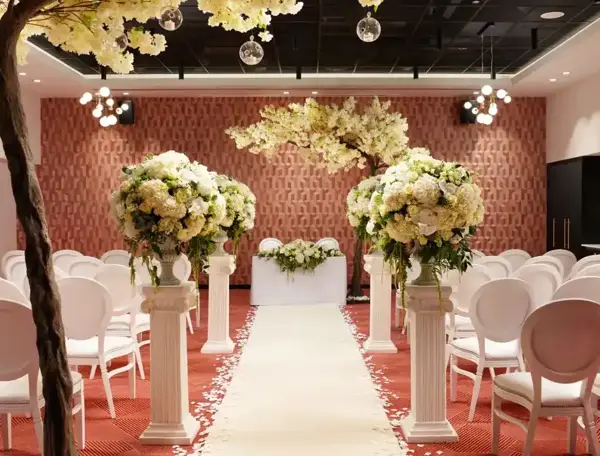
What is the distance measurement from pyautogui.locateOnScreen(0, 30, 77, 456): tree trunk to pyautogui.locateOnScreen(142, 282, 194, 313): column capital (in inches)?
103

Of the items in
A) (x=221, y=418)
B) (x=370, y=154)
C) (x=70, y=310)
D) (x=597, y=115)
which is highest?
(x=597, y=115)

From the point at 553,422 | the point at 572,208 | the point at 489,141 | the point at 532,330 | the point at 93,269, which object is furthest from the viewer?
the point at 489,141

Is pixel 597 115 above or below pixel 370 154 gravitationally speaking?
above

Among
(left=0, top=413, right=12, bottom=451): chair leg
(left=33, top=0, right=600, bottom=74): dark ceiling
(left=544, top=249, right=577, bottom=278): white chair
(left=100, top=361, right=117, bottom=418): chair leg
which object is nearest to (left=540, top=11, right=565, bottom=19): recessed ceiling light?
(left=33, top=0, right=600, bottom=74): dark ceiling

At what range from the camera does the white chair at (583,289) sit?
483 centimetres

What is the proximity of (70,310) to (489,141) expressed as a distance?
34.8 ft

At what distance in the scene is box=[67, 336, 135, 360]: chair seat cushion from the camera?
16.9ft

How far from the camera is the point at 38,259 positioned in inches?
72.9

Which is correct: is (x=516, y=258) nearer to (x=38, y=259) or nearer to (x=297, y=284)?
(x=297, y=284)

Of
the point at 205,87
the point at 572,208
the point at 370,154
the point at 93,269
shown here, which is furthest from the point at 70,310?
the point at 572,208

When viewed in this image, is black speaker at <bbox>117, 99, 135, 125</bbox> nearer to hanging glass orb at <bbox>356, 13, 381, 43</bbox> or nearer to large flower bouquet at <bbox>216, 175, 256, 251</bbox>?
large flower bouquet at <bbox>216, 175, 256, 251</bbox>

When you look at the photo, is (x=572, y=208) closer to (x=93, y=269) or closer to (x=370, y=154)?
(x=370, y=154)

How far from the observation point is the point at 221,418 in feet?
16.9

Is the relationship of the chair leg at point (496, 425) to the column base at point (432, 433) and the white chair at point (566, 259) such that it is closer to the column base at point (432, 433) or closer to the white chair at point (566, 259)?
the column base at point (432, 433)
